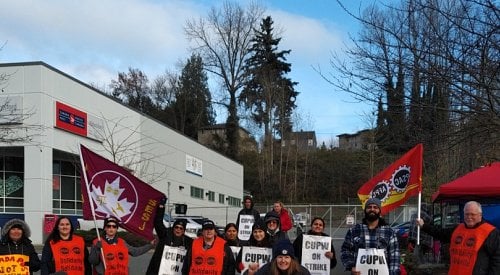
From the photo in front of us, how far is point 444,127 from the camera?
11.6m

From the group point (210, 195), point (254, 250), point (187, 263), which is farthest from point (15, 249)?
point (210, 195)

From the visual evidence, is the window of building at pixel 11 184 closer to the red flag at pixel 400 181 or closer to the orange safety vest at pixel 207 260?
the red flag at pixel 400 181

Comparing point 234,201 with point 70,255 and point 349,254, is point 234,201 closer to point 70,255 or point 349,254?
point 70,255

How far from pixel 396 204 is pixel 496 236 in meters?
3.25

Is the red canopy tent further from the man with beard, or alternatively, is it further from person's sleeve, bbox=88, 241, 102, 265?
person's sleeve, bbox=88, 241, 102, 265

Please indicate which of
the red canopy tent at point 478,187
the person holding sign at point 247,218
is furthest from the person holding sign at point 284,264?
the red canopy tent at point 478,187

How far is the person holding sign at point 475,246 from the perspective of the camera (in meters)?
7.12

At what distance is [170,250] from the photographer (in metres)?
8.41

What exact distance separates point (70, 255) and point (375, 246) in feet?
12.7

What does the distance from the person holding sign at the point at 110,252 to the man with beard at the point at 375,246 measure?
3207 mm

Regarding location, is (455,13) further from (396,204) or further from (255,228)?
(255,228)

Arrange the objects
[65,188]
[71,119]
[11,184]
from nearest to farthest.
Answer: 1. [11,184]
2. [71,119]
3. [65,188]

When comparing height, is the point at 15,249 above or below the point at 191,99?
below

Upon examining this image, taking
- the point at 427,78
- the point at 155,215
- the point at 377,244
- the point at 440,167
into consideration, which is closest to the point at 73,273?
the point at 155,215
